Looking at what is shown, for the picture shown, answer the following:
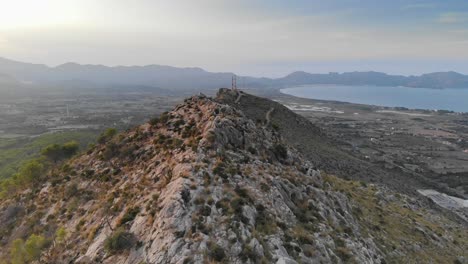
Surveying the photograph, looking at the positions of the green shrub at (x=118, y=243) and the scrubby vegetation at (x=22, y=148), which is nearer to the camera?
the green shrub at (x=118, y=243)

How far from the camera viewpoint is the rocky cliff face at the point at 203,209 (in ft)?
76.7

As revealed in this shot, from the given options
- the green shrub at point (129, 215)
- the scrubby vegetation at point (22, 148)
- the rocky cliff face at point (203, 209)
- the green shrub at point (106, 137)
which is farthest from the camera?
the scrubby vegetation at point (22, 148)

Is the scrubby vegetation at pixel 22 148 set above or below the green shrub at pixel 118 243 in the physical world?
below

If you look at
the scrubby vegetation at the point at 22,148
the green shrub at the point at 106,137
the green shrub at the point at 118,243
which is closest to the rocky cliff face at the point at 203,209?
the green shrub at the point at 118,243

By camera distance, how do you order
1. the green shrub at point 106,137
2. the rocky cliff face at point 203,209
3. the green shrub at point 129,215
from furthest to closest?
1. the green shrub at point 106,137
2. the green shrub at point 129,215
3. the rocky cliff face at point 203,209

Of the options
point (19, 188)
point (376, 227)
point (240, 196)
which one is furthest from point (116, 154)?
point (376, 227)

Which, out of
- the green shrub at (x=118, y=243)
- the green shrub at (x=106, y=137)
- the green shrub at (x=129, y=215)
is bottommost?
the green shrub at (x=118, y=243)

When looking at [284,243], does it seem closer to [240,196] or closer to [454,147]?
[240,196]

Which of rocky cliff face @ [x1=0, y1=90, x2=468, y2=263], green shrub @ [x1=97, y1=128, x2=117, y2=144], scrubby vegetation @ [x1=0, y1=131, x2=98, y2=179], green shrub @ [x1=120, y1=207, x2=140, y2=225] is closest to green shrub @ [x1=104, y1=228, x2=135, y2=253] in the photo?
rocky cliff face @ [x1=0, y1=90, x2=468, y2=263]

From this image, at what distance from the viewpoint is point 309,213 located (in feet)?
102

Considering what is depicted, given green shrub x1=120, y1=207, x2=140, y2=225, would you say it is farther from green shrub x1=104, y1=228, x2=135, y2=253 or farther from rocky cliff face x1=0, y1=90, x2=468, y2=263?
green shrub x1=104, y1=228, x2=135, y2=253

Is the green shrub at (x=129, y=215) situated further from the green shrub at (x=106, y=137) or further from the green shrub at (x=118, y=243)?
the green shrub at (x=106, y=137)

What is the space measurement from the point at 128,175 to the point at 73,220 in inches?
270

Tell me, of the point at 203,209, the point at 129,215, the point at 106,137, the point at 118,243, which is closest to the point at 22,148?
the point at 106,137
